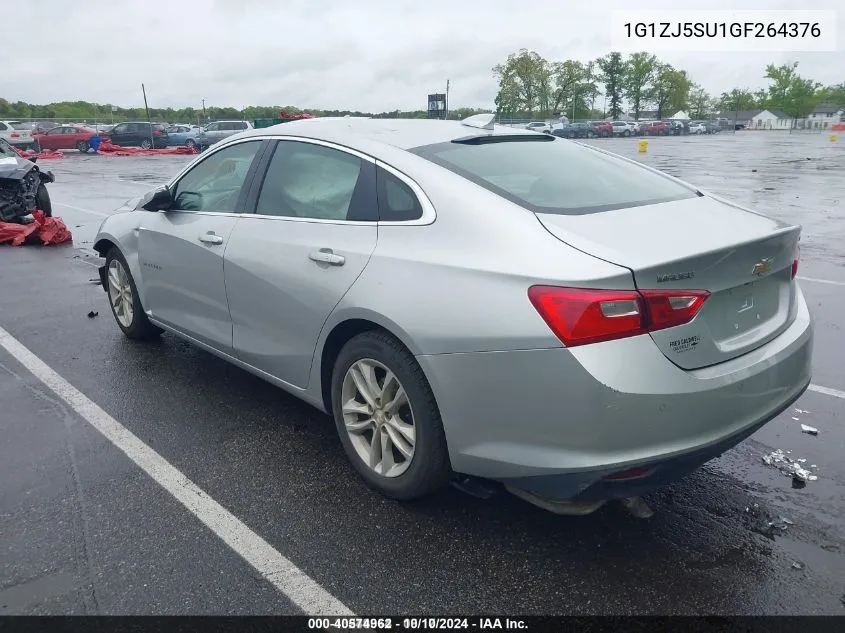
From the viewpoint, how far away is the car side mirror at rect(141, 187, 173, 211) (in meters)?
4.50

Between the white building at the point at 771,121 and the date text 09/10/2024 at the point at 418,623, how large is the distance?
108573 mm

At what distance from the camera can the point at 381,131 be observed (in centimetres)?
365

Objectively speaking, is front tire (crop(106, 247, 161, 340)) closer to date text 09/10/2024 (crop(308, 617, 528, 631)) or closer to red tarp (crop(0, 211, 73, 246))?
date text 09/10/2024 (crop(308, 617, 528, 631))

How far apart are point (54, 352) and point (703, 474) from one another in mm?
4560

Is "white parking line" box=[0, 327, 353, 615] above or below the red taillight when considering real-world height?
below

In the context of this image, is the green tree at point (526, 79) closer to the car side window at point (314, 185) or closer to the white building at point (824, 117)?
the white building at point (824, 117)

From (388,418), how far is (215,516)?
870mm

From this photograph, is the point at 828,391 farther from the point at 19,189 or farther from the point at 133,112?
the point at 133,112

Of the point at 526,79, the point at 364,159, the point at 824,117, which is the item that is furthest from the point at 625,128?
the point at 364,159

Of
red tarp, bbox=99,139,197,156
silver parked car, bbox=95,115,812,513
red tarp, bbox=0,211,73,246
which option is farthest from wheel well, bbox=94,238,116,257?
red tarp, bbox=99,139,197,156

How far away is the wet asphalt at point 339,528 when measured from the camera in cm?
257

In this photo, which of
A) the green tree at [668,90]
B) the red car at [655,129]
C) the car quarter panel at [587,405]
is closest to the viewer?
the car quarter panel at [587,405]

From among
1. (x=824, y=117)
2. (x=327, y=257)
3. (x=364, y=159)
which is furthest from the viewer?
(x=824, y=117)

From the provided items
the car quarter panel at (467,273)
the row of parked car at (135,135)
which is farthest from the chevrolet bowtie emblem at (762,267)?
the row of parked car at (135,135)
